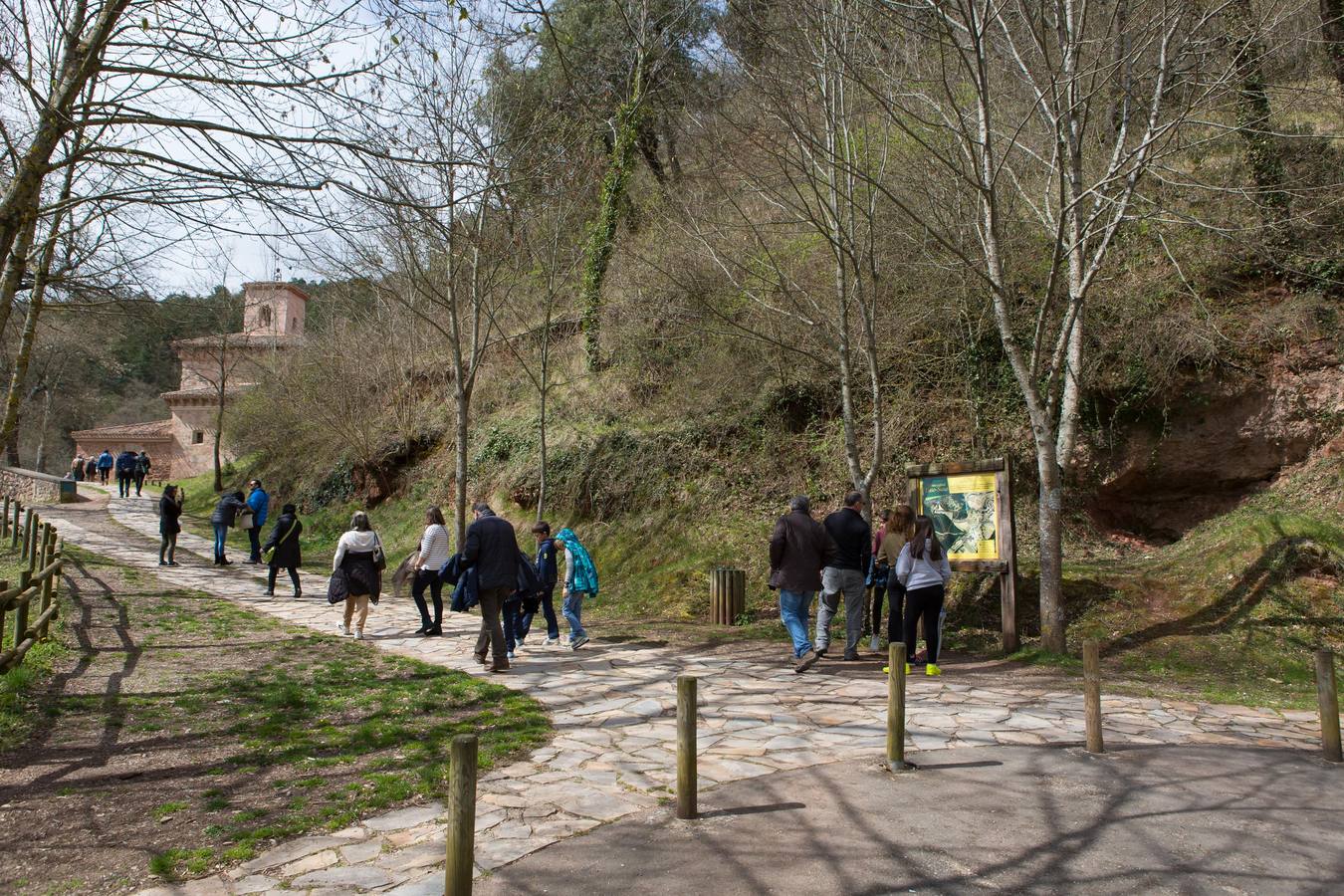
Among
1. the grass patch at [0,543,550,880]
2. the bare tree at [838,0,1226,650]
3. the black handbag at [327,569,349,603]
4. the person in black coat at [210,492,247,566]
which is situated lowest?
the grass patch at [0,543,550,880]

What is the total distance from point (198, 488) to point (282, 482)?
11210 millimetres

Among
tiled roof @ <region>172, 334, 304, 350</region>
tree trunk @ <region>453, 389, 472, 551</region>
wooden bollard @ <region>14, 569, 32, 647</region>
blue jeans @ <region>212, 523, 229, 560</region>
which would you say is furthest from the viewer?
tiled roof @ <region>172, 334, 304, 350</region>

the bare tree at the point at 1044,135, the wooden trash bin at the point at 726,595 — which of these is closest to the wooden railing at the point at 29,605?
the wooden trash bin at the point at 726,595

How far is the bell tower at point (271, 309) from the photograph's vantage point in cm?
3919

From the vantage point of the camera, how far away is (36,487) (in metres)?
32.1

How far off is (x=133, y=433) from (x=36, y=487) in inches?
1042

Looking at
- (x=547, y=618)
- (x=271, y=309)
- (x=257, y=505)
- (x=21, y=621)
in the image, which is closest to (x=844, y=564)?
(x=547, y=618)

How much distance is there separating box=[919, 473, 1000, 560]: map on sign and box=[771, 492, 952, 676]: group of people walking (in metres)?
1.06

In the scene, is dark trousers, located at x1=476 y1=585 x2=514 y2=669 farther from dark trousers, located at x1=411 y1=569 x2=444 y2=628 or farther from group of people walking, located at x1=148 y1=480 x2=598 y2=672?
dark trousers, located at x1=411 y1=569 x2=444 y2=628

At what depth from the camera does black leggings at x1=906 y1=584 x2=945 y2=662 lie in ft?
30.4

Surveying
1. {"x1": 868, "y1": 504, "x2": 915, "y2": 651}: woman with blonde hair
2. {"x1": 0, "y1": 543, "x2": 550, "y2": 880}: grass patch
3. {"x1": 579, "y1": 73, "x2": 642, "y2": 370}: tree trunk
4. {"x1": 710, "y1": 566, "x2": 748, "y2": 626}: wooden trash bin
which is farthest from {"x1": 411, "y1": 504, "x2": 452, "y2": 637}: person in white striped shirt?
{"x1": 579, "y1": 73, "x2": 642, "y2": 370}: tree trunk

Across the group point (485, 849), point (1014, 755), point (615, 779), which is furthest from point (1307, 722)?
point (485, 849)

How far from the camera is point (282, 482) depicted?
30375 mm

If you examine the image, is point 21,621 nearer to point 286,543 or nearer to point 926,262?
point 286,543
